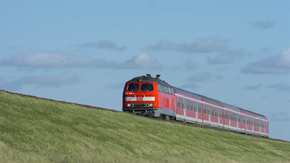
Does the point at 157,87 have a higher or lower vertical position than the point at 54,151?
higher

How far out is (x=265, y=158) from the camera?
41094 millimetres

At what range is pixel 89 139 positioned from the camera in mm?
26469

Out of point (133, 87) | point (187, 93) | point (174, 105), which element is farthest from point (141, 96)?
point (187, 93)

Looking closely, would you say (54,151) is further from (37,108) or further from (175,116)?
(175,116)

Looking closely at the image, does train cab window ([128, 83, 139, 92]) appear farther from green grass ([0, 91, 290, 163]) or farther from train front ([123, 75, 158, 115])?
green grass ([0, 91, 290, 163])

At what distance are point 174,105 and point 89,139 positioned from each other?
2695cm

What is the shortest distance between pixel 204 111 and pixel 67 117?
3345cm

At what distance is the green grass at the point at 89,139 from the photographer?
22125 mm

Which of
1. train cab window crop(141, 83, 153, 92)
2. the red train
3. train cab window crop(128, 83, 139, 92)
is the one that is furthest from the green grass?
train cab window crop(128, 83, 139, 92)

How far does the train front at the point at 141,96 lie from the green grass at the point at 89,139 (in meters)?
7.12

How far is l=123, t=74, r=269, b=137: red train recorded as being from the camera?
49.1m

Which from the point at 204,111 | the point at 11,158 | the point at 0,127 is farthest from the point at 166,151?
the point at 204,111

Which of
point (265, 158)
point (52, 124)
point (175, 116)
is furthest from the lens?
point (175, 116)

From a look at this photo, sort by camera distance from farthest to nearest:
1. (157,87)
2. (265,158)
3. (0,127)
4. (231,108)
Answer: (231,108), (157,87), (265,158), (0,127)
